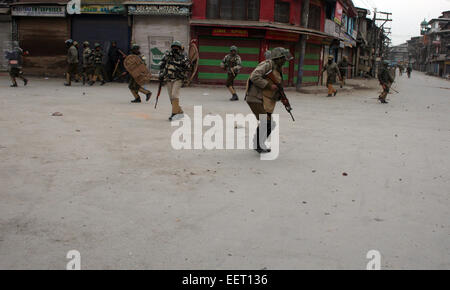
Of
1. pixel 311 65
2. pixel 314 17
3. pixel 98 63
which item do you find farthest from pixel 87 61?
pixel 314 17

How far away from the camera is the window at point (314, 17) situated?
2406cm

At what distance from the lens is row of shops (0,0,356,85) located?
68.6 ft

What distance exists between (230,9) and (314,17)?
597 centimetres

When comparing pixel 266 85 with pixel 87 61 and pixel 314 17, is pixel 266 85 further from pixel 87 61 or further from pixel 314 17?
pixel 314 17

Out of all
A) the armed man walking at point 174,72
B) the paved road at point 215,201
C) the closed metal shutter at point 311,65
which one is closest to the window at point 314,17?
the closed metal shutter at point 311,65

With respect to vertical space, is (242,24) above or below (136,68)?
above

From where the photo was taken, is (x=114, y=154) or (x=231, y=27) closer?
(x=114, y=154)

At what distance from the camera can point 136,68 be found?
12.4 m

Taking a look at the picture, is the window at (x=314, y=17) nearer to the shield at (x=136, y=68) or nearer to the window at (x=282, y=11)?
the window at (x=282, y=11)

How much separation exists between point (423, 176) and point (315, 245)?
3.08 meters

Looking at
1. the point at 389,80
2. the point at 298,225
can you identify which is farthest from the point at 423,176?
the point at 389,80
